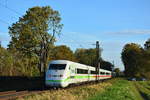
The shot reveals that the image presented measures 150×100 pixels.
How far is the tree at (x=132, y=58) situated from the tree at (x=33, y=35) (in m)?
50.5

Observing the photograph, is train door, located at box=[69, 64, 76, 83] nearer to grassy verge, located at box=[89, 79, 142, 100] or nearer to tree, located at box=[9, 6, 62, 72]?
grassy verge, located at box=[89, 79, 142, 100]

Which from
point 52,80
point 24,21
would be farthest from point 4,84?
point 24,21

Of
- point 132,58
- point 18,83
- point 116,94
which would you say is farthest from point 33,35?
point 132,58

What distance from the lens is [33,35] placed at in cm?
5616

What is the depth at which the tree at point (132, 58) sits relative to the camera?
104 metres

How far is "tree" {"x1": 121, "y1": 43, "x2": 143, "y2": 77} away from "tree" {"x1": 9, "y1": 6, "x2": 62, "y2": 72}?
50.5 meters

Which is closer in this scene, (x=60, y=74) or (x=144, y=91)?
(x=60, y=74)

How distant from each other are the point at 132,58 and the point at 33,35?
Answer: 57267 millimetres

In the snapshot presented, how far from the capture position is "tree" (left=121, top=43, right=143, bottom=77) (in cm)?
10374

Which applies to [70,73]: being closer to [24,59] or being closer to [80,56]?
[24,59]

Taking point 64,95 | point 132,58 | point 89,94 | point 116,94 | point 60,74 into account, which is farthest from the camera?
point 132,58

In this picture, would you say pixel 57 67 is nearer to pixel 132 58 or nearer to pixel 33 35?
pixel 33 35

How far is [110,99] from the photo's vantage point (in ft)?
71.5

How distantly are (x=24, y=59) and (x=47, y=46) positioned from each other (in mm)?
5480
